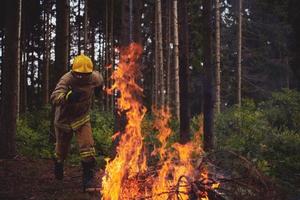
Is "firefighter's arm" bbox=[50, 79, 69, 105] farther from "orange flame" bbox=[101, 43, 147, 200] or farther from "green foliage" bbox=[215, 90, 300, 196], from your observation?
"green foliage" bbox=[215, 90, 300, 196]

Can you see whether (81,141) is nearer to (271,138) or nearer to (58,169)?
(58,169)

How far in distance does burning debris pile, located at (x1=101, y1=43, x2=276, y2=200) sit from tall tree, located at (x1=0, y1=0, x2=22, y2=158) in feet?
14.5

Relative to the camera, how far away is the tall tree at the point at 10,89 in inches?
403

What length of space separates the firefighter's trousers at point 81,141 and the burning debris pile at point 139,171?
63 centimetres

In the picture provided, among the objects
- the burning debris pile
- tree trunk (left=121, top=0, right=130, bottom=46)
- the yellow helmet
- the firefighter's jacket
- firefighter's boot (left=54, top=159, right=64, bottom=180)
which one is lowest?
firefighter's boot (left=54, top=159, right=64, bottom=180)

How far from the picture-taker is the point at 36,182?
26.2ft

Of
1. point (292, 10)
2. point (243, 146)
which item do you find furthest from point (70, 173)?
point (292, 10)

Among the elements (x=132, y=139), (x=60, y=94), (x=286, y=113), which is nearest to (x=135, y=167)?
(x=132, y=139)

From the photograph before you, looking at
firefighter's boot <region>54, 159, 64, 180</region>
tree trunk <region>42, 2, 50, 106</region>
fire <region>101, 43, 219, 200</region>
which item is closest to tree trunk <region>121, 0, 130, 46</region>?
fire <region>101, 43, 219, 200</region>

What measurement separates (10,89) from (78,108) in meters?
3.75

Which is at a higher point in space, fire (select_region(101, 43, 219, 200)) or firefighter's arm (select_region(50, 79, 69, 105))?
firefighter's arm (select_region(50, 79, 69, 105))

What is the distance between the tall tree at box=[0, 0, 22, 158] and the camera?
1023 cm

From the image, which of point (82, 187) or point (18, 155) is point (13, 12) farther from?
point (82, 187)

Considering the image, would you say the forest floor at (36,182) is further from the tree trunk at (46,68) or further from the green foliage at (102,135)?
the tree trunk at (46,68)
